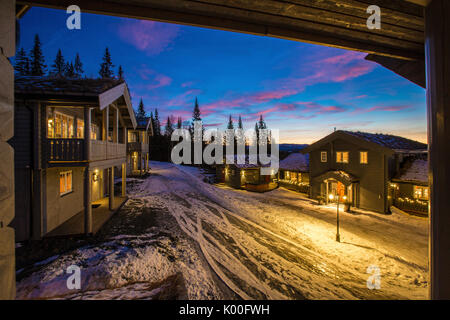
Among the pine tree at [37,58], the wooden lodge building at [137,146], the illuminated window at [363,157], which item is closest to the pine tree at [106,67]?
the pine tree at [37,58]

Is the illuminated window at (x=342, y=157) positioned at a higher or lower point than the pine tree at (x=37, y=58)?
lower

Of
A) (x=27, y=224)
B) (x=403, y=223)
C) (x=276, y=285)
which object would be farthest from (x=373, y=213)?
(x=27, y=224)

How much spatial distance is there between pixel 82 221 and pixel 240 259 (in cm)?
849

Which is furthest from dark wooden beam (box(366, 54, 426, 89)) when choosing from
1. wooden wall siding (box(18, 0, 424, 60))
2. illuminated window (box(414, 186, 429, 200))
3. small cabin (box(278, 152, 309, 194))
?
small cabin (box(278, 152, 309, 194))

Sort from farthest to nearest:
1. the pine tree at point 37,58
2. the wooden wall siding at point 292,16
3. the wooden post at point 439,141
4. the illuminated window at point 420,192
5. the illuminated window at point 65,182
Result: the pine tree at point 37,58, the illuminated window at point 420,192, the illuminated window at point 65,182, the wooden wall siding at point 292,16, the wooden post at point 439,141

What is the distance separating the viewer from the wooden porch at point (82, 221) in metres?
8.11

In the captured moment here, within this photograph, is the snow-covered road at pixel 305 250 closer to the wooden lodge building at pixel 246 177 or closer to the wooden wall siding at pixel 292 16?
the wooden wall siding at pixel 292 16

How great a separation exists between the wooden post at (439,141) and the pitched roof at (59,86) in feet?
32.0

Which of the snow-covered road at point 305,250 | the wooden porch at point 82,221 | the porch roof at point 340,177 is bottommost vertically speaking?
the snow-covered road at point 305,250

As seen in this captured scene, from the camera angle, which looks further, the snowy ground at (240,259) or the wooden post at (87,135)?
the wooden post at (87,135)

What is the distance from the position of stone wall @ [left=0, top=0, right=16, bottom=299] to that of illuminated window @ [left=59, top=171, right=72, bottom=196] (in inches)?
433

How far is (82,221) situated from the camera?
938cm

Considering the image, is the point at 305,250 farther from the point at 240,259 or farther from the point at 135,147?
the point at 135,147

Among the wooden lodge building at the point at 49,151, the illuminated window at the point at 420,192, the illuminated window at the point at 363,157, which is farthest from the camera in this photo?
the illuminated window at the point at 363,157
